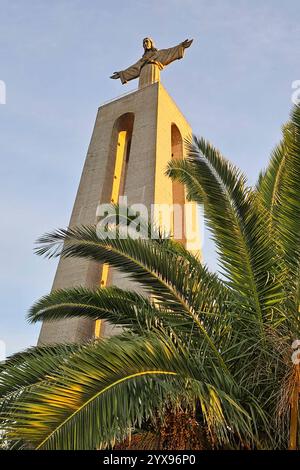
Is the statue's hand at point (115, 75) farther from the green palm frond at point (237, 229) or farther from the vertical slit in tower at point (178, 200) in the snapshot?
the green palm frond at point (237, 229)

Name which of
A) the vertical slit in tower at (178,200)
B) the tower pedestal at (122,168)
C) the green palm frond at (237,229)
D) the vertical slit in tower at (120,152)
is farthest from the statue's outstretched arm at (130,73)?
the green palm frond at (237,229)

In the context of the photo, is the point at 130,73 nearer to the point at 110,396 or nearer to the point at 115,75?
the point at 115,75

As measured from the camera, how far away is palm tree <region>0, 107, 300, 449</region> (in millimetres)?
3258

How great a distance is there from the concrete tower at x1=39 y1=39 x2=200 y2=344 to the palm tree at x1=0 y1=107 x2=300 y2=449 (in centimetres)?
817

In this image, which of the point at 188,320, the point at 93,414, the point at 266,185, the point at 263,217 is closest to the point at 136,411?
the point at 93,414

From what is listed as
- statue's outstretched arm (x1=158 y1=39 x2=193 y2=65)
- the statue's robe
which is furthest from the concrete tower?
statue's outstretched arm (x1=158 y1=39 x2=193 y2=65)

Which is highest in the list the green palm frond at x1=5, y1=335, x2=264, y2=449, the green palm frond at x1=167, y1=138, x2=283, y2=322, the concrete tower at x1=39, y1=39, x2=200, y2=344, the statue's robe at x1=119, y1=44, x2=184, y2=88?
the statue's robe at x1=119, y1=44, x2=184, y2=88

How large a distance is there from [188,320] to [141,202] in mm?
10669

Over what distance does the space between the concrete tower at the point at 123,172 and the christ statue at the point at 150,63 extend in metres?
0.55

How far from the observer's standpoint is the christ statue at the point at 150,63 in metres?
20.2

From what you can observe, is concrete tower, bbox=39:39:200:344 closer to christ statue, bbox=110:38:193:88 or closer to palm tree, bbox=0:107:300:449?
christ statue, bbox=110:38:193:88

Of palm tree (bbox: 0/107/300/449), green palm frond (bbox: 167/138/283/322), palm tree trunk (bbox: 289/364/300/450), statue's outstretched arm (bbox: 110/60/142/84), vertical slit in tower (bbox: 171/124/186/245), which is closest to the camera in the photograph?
palm tree (bbox: 0/107/300/449)
